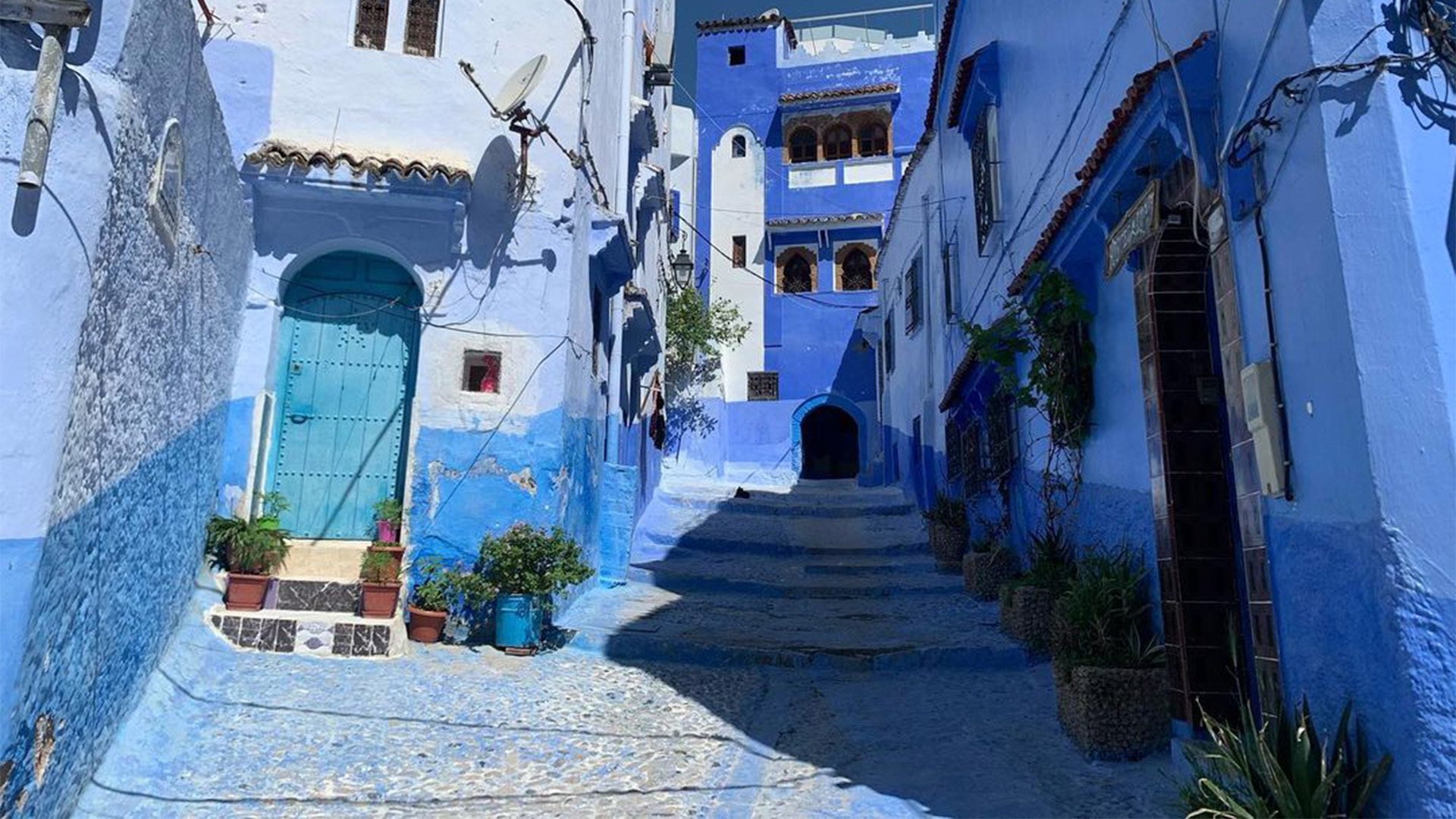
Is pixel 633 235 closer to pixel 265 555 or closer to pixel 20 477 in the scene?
pixel 265 555

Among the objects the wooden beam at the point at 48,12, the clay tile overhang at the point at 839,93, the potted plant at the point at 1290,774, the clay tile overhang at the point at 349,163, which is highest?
the clay tile overhang at the point at 839,93

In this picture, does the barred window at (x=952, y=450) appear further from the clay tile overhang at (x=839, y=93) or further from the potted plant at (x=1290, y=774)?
the clay tile overhang at (x=839, y=93)

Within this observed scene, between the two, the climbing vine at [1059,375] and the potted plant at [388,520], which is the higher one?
the climbing vine at [1059,375]

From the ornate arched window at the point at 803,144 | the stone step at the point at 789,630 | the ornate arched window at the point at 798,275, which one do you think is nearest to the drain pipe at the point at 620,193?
the stone step at the point at 789,630

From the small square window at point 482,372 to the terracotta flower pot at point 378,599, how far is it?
1.93 meters

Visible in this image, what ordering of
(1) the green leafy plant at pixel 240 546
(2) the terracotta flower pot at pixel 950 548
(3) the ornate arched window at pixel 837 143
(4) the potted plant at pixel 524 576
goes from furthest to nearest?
(3) the ornate arched window at pixel 837 143, (2) the terracotta flower pot at pixel 950 548, (4) the potted plant at pixel 524 576, (1) the green leafy plant at pixel 240 546

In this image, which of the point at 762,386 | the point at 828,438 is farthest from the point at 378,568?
the point at 828,438

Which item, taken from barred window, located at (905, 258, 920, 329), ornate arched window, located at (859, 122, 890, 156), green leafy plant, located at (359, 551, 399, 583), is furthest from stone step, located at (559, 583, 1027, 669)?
ornate arched window, located at (859, 122, 890, 156)

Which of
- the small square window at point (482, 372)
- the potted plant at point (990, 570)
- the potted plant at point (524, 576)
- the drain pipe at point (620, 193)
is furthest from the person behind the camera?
the drain pipe at point (620, 193)

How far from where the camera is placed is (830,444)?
2519 cm

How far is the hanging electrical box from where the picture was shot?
3627 millimetres

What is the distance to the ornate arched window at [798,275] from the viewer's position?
23.6 meters

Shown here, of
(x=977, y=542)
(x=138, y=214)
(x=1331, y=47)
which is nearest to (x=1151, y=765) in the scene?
(x=1331, y=47)

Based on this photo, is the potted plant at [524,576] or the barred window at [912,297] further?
the barred window at [912,297]
